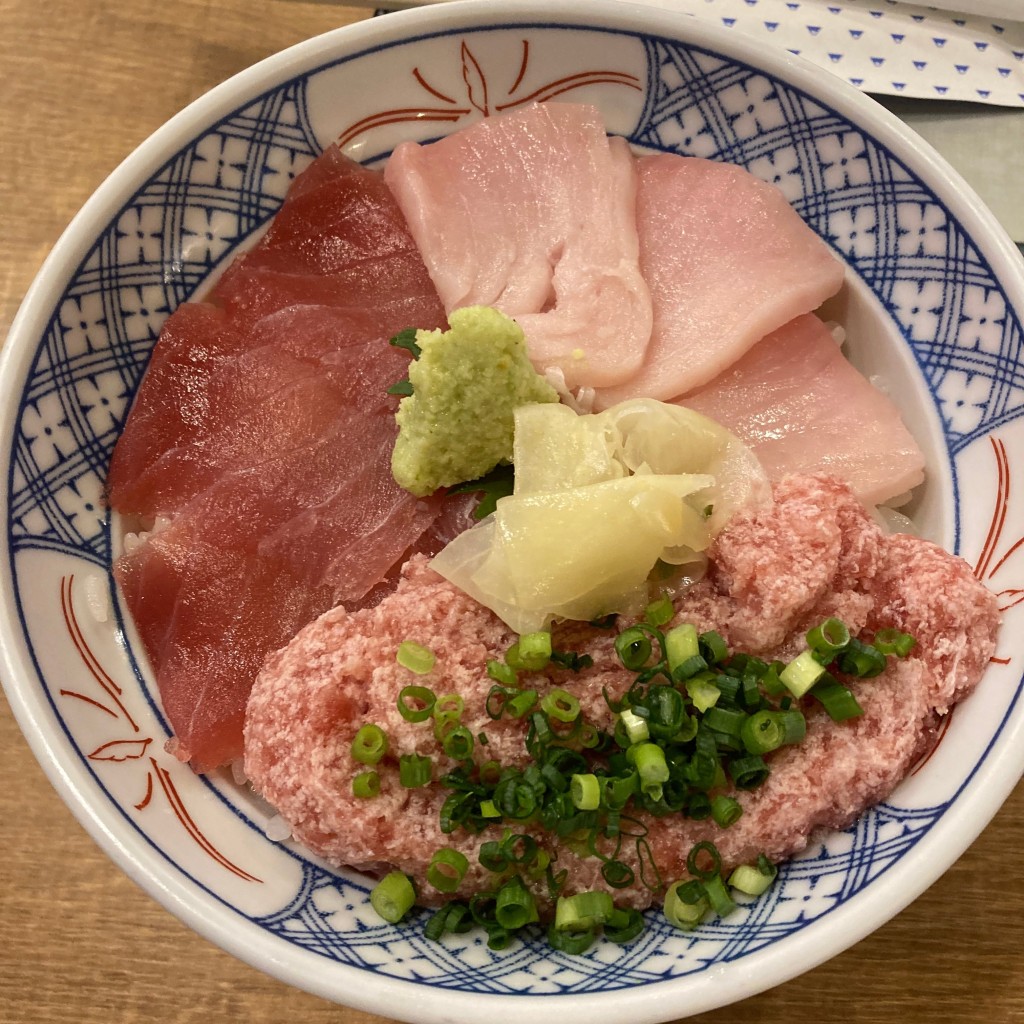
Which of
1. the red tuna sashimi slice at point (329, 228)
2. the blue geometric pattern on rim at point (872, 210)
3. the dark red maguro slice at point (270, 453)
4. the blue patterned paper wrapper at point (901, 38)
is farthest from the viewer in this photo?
the blue patterned paper wrapper at point (901, 38)

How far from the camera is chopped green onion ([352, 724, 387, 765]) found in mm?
1569

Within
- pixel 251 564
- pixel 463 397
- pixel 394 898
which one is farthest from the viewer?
pixel 251 564

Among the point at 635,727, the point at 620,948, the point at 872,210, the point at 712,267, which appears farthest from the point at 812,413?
the point at 620,948

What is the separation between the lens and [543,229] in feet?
6.97

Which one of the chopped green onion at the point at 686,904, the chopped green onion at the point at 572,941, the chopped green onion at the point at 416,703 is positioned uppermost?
the chopped green onion at the point at 416,703

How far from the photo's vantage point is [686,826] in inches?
64.2

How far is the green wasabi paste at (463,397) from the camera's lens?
5.75 feet

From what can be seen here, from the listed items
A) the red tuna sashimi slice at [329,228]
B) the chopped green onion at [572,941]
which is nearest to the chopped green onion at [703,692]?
the chopped green onion at [572,941]

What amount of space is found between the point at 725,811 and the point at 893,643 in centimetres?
45

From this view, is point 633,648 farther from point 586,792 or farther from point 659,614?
point 586,792

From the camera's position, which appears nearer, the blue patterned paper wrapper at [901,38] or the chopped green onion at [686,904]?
the chopped green onion at [686,904]

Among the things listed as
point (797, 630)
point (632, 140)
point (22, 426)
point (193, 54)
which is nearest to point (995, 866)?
point (797, 630)

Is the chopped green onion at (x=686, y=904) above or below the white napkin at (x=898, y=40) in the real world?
below

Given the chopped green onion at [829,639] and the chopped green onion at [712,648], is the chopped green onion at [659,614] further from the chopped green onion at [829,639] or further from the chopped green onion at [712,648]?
the chopped green onion at [829,639]
